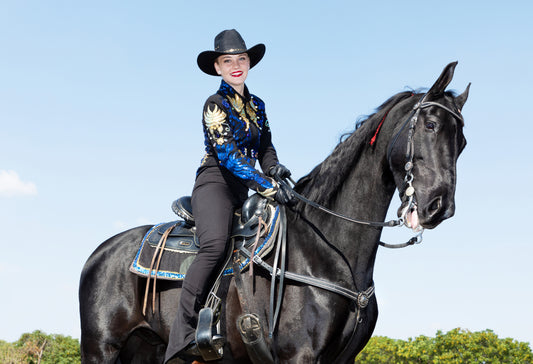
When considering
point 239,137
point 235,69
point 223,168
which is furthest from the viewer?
point 235,69

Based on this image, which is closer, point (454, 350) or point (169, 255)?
point (169, 255)

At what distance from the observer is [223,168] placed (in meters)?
6.29

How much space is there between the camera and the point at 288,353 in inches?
206

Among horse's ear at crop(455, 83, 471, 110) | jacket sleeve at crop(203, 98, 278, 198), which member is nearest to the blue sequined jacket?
jacket sleeve at crop(203, 98, 278, 198)

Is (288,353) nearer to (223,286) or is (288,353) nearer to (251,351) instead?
(251,351)

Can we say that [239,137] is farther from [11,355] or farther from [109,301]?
[11,355]

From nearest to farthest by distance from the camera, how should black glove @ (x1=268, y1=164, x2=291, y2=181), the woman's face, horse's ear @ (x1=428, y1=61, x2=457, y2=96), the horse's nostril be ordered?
the horse's nostril → horse's ear @ (x1=428, y1=61, x2=457, y2=96) → black glove @ (x1=268, y1=164, x2=291, y2=181) → the woman's face

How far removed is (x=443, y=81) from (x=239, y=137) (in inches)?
87.7

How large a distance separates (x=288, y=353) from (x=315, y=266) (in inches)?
34.2

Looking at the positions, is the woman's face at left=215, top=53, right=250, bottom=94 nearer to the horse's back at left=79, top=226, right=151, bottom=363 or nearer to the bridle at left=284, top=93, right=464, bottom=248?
the bridle at left=284, top=93, right=464, bottom=248

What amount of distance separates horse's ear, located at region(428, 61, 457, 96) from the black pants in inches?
94.5

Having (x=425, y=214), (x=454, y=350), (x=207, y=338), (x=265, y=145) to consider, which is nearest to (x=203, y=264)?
(x=207, y=338)

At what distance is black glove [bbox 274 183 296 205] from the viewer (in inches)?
223

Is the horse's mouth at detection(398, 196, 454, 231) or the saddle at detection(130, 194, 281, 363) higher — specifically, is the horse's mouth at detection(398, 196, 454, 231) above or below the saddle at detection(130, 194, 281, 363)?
above
